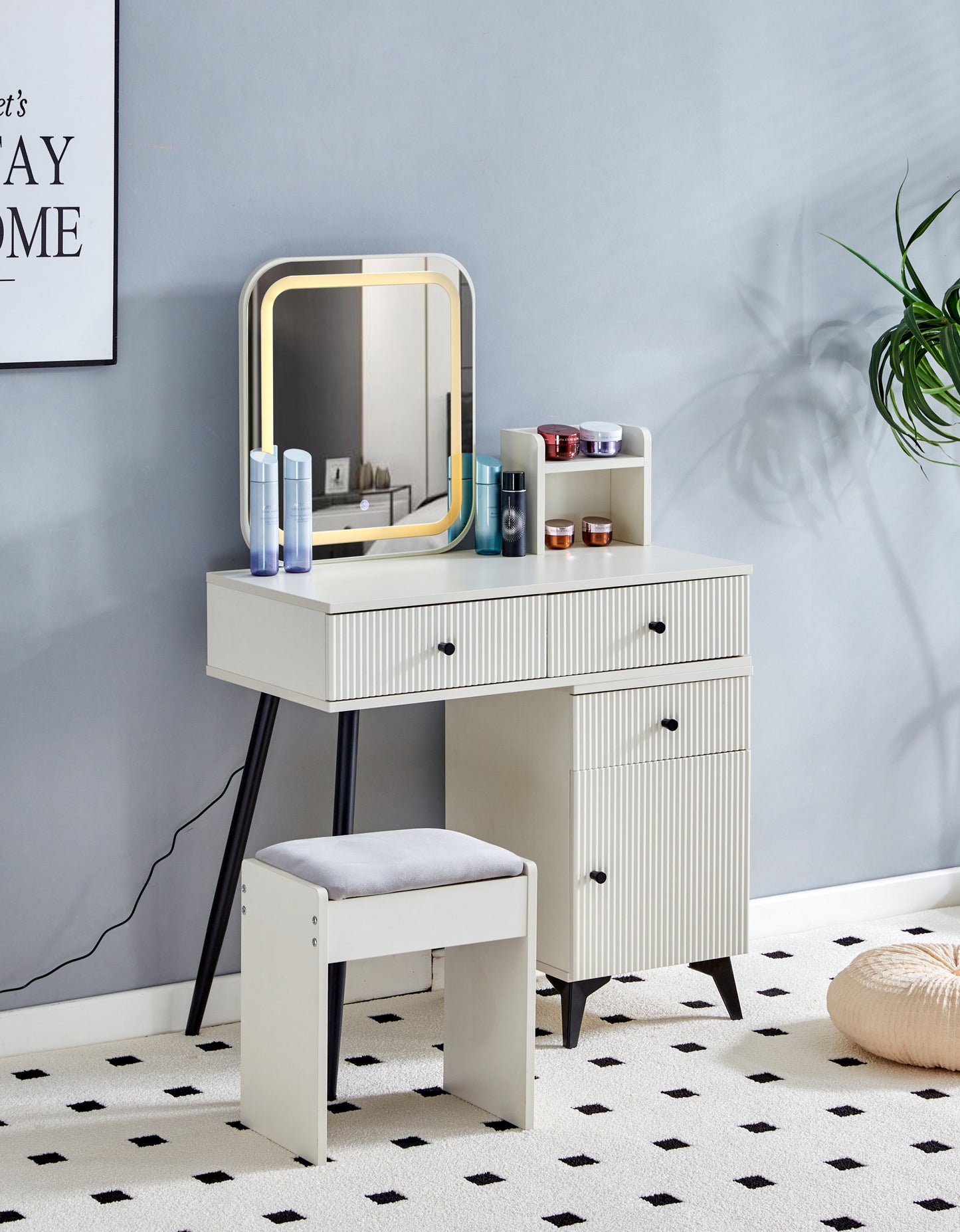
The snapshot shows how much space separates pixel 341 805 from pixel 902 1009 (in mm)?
1021

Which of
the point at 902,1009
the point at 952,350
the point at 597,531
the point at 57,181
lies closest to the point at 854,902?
the point at 902,1009

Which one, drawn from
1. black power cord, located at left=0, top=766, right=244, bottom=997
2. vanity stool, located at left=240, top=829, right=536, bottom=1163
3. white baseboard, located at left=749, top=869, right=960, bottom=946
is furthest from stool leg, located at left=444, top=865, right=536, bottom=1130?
white baseboard, located at left=749, top=869, right=960, bottom=946

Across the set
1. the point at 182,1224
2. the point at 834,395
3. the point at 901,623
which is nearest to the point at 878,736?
the point at 901,623

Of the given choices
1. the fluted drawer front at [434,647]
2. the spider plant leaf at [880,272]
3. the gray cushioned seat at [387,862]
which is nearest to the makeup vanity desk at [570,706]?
the fluted drawer front at [434,647]

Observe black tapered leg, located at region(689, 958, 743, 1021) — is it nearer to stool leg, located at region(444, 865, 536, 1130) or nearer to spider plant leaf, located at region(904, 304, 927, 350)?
stool leg, located at region(444, 865, 536, 1130)

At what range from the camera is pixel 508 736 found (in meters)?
3.24

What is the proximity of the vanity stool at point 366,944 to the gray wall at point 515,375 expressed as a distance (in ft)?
1.67

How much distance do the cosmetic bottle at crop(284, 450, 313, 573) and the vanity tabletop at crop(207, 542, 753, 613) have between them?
1.2 inches

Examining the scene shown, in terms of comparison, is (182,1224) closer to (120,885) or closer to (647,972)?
(120,885)

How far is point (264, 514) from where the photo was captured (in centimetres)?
301

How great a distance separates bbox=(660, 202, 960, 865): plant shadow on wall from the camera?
3.69m

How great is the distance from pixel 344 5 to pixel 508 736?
4.38 feet

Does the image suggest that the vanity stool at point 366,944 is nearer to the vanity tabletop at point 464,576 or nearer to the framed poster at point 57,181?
the vanity tabletop at point 464,576

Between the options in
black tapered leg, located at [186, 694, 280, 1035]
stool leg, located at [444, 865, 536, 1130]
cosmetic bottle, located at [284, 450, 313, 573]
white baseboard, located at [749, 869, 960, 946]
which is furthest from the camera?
white baseboard, located at [749, 869, 960, 946]
